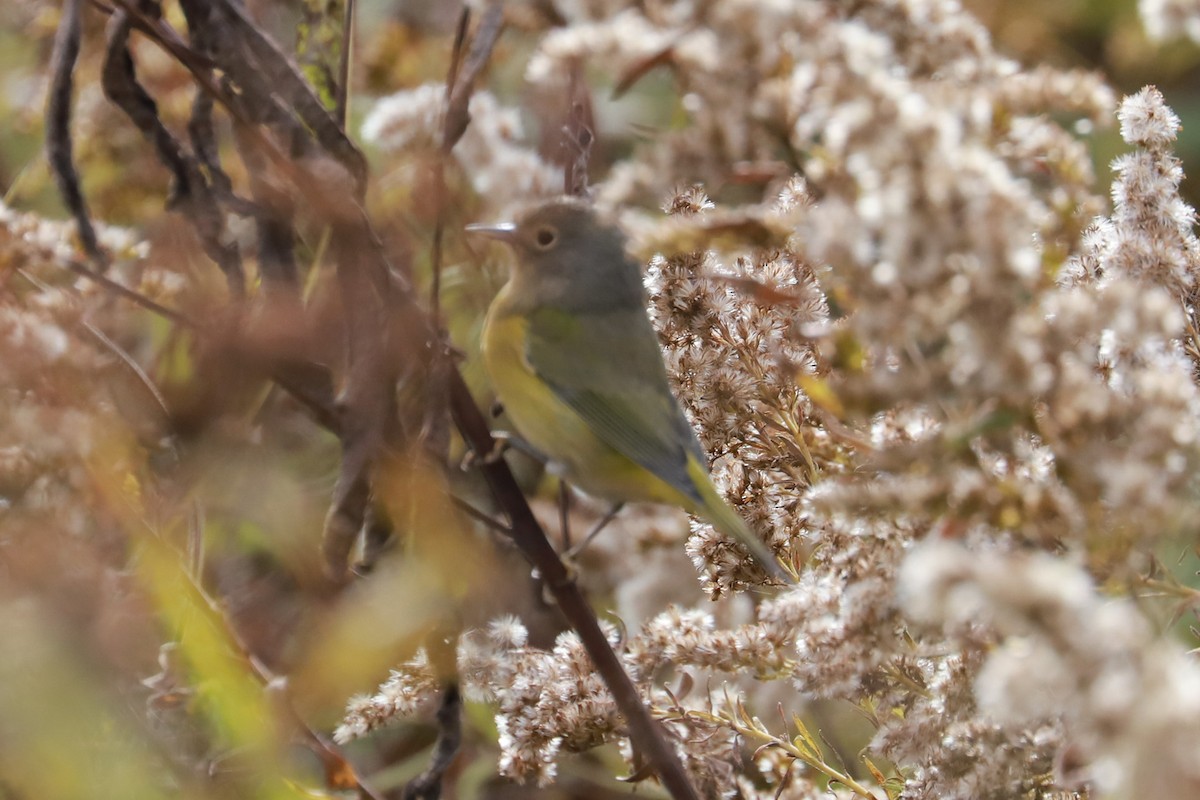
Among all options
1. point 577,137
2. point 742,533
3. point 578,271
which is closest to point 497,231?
point 578,271

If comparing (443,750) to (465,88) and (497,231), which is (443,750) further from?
(497,231)

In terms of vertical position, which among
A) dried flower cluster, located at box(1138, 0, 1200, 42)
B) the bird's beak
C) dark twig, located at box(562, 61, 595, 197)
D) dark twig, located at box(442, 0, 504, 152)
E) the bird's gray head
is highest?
the bird's gray head

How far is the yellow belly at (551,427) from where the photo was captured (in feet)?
4.98

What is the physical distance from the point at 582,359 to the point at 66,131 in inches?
28.0

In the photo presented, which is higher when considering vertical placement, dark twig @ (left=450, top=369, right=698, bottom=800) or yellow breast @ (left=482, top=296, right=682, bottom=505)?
yellow breast @ (left=482, top=296, right=682, bottom=505)

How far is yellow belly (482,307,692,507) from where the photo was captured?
1.52 m

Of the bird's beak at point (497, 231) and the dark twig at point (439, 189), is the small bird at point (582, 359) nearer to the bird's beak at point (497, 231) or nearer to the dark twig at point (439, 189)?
the bird's beak at point (497, 231)

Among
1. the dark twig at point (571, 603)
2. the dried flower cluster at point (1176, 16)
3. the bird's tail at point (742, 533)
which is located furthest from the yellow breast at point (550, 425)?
the dried flower cluster at point (1176, 16)

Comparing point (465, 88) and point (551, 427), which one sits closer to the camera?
point (465, 88)

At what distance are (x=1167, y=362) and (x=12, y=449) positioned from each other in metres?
0.73

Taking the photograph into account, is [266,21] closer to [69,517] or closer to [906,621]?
[69,517]

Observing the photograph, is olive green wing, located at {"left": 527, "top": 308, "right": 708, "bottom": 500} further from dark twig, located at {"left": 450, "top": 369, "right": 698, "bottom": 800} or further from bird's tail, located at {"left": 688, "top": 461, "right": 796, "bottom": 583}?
dark twig, located at {"left": 450, "top": 369, "right": 698, "bottom": 800}

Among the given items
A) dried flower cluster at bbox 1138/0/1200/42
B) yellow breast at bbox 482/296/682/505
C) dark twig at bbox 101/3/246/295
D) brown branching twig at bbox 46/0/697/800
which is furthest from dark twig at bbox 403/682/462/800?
dried flower cluster at bbox 1138/0/1200/42

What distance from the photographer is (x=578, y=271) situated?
5.24ft
